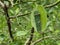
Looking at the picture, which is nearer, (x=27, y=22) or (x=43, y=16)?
(x=43, y=16)

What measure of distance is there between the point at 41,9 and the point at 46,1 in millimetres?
923

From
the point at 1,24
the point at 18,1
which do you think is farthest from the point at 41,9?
the point at 1,24

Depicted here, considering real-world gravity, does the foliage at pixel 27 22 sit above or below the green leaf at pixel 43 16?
below

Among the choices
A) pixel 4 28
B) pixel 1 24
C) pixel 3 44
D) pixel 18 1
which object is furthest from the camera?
pixel 3 44

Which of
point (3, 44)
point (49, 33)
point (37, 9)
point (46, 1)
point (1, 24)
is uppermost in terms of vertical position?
point (37, 9)

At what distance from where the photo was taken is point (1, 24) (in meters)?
1.79

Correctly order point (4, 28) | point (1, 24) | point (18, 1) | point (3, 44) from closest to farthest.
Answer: point (18, 1) < point (1, 24) < point (4, 28) < point (3, 44)

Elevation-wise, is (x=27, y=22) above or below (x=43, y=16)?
below

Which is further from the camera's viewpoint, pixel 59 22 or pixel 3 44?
pixel 3 44

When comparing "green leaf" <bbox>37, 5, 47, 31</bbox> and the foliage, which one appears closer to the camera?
"green leaf" <bbox>37, 5, 47, 31</bbox>

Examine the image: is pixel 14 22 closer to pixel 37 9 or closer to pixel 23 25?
pixel 23 25

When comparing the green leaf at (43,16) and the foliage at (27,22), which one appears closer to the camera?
the green leaf at (43,16)

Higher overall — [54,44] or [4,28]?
[4,28]

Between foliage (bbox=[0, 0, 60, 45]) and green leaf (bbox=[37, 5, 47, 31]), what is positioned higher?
green leaf (bbox=[37, 5, 47, 31])
